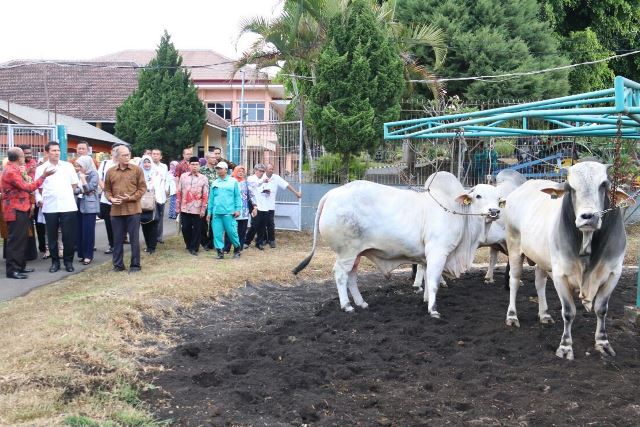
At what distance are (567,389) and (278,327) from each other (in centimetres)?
323

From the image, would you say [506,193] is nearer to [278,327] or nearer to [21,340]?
[278,327]

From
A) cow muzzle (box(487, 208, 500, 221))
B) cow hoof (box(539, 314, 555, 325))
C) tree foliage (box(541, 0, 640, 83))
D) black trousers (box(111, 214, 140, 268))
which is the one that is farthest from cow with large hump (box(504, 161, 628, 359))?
tree foliage (box(541, 0, 640, 83))

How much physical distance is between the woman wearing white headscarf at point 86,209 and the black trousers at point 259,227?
10.7 ft

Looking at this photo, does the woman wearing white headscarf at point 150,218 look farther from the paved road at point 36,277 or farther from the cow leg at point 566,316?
the cow leg at point 566,316

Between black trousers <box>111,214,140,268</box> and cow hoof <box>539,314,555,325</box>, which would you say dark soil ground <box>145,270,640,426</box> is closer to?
cow hoof <box>539,314,555,325</box>

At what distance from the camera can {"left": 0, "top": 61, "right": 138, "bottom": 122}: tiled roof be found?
3036 centimetres

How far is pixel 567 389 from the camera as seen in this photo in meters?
5.46

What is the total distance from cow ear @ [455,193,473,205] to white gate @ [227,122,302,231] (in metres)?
7.15

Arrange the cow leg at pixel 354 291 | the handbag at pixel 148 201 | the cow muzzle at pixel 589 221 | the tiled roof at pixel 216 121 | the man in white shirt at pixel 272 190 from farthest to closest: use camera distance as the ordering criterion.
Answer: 1. the tiled roof at pixel 216 121
2. the man in white shirt at pixel 272 190
3. the handbag at pixel 148 201
4. the cow leg at pixel 354 291
5. the cow muzzle at pixel 589 221

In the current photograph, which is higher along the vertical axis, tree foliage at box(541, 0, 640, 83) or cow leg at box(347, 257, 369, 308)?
tree foliage at box(541, 0, 640, 83)

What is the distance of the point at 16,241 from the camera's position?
31.0ft

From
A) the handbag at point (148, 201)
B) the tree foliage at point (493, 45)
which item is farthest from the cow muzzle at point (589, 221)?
the tree foliage at point (493, 45)

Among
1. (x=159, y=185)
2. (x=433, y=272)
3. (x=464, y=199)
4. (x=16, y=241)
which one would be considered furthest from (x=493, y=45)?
(x=16, y=241)

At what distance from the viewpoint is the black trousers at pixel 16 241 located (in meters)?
9.41
